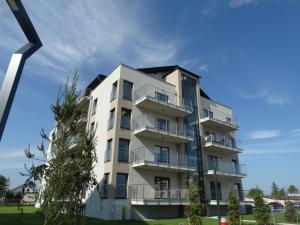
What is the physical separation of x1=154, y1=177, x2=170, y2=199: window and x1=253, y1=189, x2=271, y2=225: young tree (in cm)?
693

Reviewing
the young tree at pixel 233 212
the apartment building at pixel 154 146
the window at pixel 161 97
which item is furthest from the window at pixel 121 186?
the window at pixel 161 97

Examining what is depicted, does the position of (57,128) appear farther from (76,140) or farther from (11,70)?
(11,70)

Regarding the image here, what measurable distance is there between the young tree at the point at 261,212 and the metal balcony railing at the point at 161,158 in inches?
275

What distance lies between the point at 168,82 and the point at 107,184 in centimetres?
1317

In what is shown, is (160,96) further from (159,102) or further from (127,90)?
(127,90)

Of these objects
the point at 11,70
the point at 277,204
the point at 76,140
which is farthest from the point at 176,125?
the point at 277,204

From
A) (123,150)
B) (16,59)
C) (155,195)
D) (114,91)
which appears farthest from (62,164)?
(114,91)

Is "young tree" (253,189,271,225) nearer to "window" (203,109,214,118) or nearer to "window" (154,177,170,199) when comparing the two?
"window" (154,177,170,199)

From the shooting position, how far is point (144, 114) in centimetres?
2342

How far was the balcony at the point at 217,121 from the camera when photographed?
2783 centimetres

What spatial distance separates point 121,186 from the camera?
19781 mm

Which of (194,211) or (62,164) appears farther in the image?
(194,211)

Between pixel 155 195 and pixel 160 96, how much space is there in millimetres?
9425

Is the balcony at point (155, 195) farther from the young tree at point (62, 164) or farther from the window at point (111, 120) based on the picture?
the young tree at point (62, 164)
